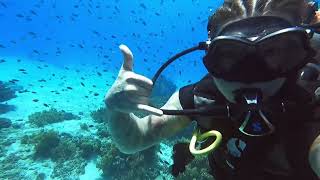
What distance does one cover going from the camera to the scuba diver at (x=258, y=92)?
232 centimetres

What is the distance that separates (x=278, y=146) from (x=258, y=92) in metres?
0.46

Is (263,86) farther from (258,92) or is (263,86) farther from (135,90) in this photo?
(135,90)

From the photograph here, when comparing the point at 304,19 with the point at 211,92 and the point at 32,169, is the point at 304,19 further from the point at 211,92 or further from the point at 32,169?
the point at 32,169

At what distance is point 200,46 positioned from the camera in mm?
2836

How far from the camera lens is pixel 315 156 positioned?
7.04 feet

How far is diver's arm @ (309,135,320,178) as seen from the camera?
2.10 meters

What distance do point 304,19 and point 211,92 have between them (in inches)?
37.4

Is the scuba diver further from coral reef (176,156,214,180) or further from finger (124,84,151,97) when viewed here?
coral reef (176,156,214,180)

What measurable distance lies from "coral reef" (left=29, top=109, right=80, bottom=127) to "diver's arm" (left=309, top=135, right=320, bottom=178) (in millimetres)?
14931

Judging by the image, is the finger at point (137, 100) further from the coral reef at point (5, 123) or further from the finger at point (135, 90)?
the coral reef at point (5, 123)

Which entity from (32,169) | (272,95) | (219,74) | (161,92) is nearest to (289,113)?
(272,95)

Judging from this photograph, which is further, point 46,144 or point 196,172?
point 46,144

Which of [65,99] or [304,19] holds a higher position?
[304,19]

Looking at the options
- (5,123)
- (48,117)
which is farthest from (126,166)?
(5,123)
